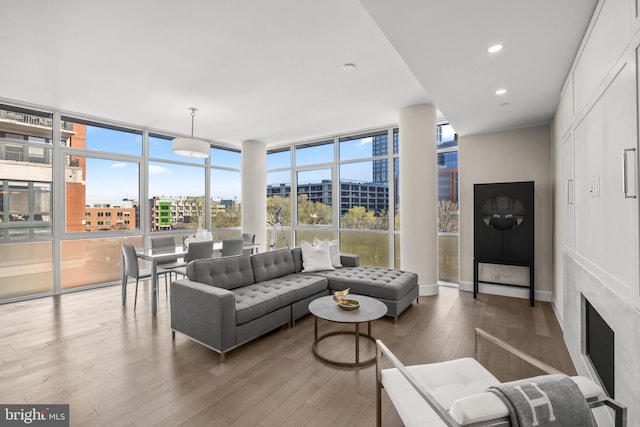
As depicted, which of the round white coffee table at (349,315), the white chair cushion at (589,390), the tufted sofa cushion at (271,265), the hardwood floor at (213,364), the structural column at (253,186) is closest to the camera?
the white chair cushion at (589,390)

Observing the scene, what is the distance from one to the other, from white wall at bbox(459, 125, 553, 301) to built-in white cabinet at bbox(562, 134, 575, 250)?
4.65 feet

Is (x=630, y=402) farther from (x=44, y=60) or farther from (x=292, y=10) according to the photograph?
(x=44, y=60)

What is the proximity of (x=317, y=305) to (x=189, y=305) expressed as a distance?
126cm

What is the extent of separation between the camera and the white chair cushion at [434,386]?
53.1 inches

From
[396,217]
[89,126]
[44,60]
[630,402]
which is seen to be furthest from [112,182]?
[630,402]

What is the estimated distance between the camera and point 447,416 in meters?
1.02

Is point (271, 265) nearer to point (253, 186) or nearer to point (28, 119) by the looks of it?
point (253, 186)

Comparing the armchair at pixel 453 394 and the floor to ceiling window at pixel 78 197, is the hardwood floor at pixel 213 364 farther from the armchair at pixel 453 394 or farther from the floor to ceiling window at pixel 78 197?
the floor to ceiling window at pixel 78 197

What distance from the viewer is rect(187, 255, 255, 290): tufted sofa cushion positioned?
3.20m

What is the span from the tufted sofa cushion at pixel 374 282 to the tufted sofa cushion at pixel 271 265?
45 cm

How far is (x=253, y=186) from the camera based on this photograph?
7.01 meters

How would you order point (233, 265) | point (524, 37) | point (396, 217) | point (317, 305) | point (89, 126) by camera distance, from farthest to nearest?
point (396, 217), point (89, 126), point (233, 265), point (317, 305), point (524, 37)

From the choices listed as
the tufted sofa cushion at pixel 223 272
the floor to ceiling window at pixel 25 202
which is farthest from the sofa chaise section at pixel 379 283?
the floor to ceiling window at pixel 25 202

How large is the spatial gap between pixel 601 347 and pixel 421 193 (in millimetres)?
2902
